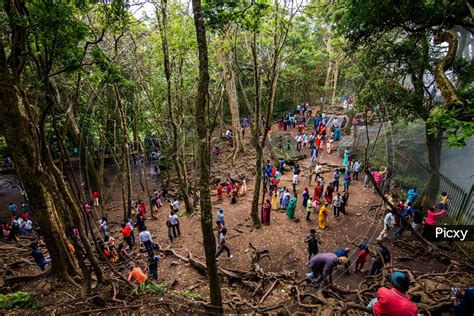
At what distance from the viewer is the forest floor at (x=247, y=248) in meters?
7.76

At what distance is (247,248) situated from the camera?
12.0 metres

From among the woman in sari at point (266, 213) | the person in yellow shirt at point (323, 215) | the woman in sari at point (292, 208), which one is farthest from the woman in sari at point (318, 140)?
the woman in sari at point (266, 213)

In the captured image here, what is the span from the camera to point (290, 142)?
25453 millimetres

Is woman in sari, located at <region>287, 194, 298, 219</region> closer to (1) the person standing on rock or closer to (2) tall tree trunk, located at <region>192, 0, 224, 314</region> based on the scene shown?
(1) the person standing on rock

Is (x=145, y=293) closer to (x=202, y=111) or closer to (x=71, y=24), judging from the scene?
(x=202, y=111)

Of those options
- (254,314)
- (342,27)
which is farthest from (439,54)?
(254,314)

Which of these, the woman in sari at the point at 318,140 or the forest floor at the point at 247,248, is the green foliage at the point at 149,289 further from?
the woman in sari at the point at 318,140

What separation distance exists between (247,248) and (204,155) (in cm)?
777

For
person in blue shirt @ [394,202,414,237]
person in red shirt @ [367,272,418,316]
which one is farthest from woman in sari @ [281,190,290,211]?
person in red shirt @ [367,272,418,316]

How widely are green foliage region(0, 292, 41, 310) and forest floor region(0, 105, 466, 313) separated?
0.32 metres

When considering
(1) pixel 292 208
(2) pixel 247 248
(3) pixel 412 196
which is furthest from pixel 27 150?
(3) pixel 412 196

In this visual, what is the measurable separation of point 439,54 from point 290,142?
46.7ft

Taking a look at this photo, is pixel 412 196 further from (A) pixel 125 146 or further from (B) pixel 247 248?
(A) pixel 125 146

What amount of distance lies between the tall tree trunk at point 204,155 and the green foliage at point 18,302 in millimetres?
4617
